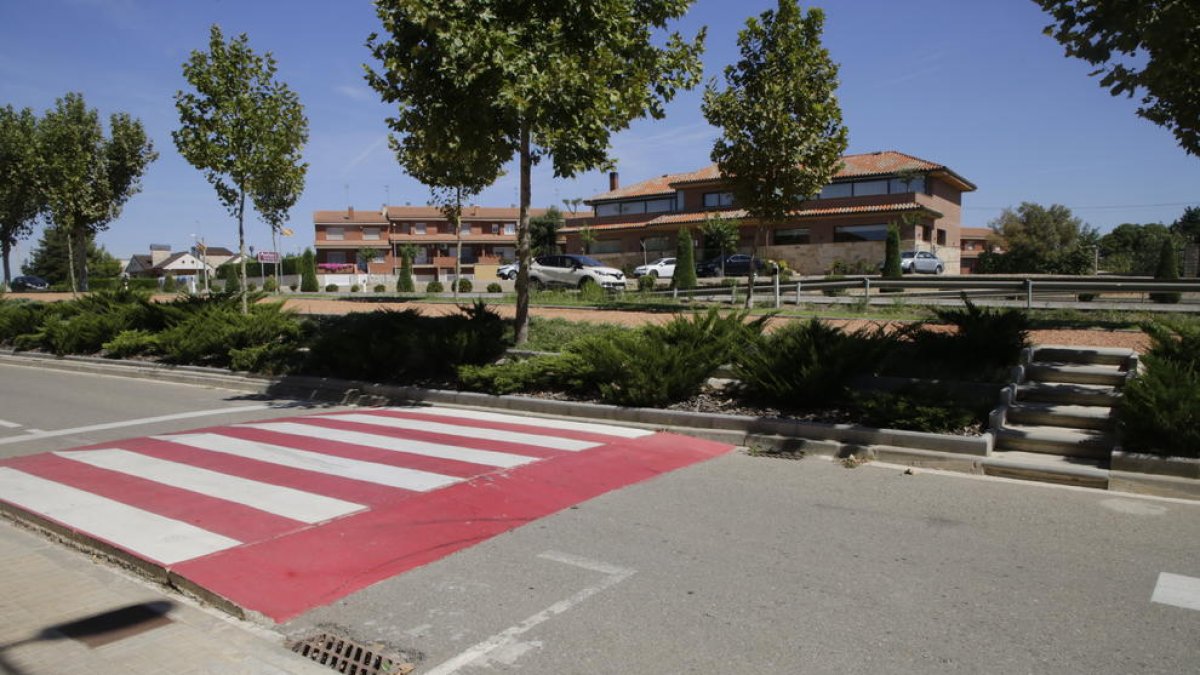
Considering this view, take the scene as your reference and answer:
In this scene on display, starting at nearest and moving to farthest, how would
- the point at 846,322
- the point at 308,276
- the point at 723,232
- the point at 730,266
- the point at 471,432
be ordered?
the point at 471,432, the point at 846,322, the point at 730,266, the point at 723,232, the point at 308,276

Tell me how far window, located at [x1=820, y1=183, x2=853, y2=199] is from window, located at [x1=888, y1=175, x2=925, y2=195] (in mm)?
2534

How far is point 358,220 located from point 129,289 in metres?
69.7

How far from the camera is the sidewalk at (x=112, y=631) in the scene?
12.5 ft

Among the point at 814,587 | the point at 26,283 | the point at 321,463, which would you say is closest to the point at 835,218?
the point at 321,463

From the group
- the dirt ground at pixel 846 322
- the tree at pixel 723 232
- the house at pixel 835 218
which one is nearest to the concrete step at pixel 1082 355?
the dirt ground at pixel 846 322

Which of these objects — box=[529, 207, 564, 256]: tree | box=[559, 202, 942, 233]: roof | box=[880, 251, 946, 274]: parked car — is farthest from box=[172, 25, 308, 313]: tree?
box=[529, 207, 564, 256]: tree

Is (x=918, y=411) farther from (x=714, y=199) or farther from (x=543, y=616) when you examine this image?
(x=714, y=199)

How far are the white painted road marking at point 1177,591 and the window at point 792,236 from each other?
1905 inches

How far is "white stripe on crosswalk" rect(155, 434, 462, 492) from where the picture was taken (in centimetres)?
700

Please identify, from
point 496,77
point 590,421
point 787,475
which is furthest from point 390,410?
point 787,475

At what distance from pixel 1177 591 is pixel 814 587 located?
6.71 ft

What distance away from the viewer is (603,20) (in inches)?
460

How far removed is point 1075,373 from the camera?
352 inches

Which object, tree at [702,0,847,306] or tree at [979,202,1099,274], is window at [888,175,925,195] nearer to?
tree at [979,202,1099,274]
